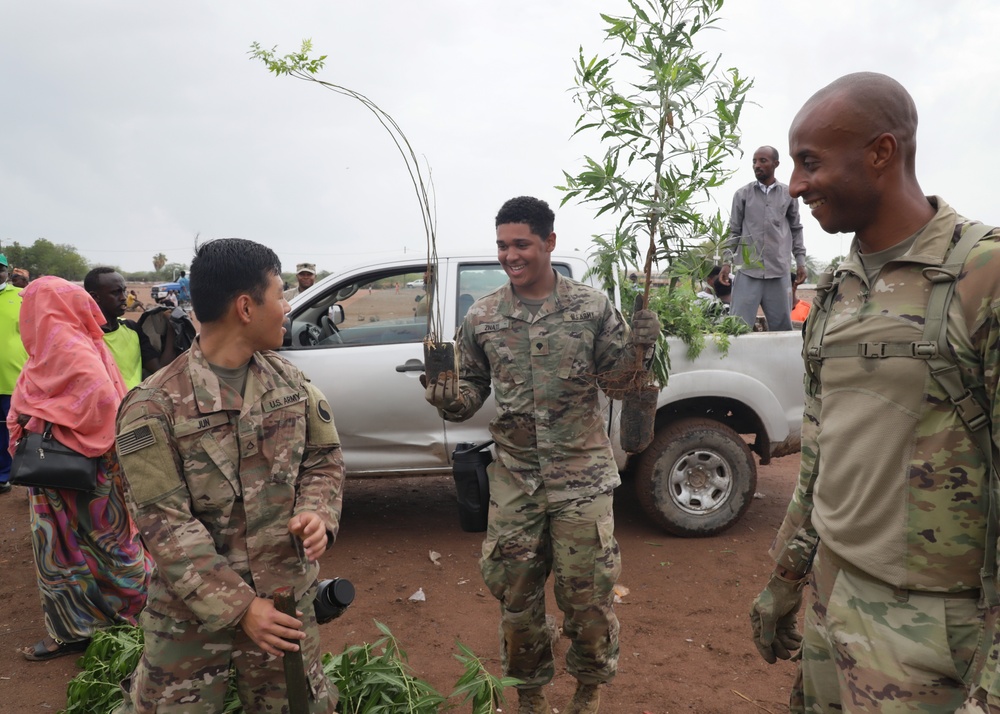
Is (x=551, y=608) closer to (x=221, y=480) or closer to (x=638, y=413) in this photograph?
(x=638, y=413)

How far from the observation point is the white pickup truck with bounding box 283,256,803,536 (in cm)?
508

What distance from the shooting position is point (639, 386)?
3.43 m

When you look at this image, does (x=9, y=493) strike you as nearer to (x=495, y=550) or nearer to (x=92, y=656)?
(x=92, y=656)

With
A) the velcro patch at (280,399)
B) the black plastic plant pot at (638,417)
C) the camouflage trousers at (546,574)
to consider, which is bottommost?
the camouflage trousers at (546,574)

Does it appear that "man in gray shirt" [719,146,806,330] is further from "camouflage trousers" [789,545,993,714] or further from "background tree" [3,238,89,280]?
"background tree" [3,238,89,280]

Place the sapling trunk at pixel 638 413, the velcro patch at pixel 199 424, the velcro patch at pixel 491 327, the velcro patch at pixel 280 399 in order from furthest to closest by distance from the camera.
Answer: the sapling trunk at pixel 638 413 → the velcro patch at pixel 491 327 → the velcro patch at pixel 280 399 → the velcro patch at pixel 199 424

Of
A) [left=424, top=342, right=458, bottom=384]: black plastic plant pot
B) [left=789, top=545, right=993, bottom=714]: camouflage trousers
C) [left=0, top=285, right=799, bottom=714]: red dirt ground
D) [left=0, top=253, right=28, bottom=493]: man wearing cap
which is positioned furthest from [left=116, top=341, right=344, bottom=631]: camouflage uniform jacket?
[left=0, top=253, right=28, bottom=493]: man wearing cap

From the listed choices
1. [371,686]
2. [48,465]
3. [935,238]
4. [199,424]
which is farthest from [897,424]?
[48,465]

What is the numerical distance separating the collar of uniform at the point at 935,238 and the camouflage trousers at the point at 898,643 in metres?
0.75

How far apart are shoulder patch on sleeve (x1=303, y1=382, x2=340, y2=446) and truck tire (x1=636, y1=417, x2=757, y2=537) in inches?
127

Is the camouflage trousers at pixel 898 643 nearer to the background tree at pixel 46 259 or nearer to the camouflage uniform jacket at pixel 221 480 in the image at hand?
the camouflage uniform jacket at pixel 221 480

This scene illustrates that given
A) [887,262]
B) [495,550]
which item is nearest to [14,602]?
[495,550]

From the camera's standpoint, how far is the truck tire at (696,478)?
5.17 meters

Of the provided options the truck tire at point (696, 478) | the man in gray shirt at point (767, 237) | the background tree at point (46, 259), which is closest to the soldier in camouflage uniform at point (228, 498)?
the truck tire at point (696, 478)
